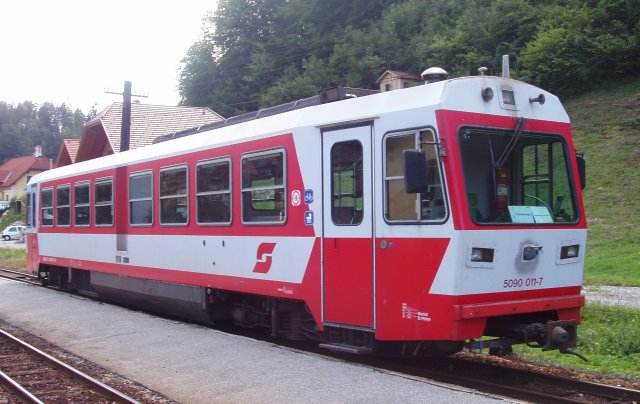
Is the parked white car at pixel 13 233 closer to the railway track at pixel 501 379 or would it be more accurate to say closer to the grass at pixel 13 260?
the grass at pixel 13 260

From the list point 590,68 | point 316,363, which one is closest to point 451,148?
point 316,363

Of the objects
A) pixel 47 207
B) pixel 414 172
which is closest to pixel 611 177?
→ pixel 47 207

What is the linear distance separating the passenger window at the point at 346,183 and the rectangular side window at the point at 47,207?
11640mm

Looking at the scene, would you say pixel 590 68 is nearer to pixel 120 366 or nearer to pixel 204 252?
pixel 204 252

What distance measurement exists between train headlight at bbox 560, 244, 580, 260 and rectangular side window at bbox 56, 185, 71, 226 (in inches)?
477

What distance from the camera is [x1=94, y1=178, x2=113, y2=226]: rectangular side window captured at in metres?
13.9

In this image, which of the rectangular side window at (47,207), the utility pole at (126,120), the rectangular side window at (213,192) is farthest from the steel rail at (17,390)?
the utility pole at (126,120)

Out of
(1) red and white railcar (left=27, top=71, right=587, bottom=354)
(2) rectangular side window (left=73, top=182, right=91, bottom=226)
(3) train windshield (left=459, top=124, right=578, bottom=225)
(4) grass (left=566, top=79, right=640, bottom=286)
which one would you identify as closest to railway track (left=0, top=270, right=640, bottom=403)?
(1) red and white railcar (left=27, top=71, right=587, bottom=354)

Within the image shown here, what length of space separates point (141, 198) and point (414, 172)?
23.9 feet

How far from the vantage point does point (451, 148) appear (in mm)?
6902

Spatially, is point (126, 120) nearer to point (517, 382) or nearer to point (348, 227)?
point (348, 227)

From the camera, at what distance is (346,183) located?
7887 mm

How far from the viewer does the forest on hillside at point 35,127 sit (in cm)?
12350

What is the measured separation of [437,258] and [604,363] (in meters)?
2.80
